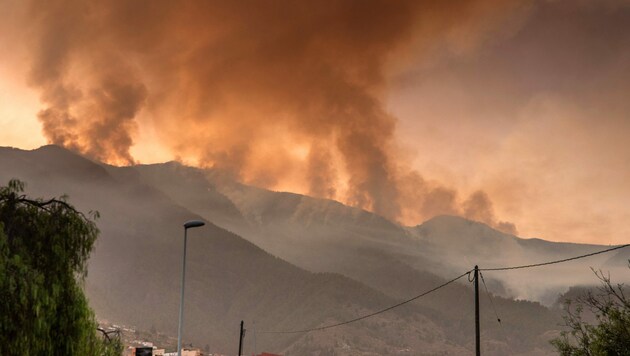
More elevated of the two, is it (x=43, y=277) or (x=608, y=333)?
(x=43, y=277)

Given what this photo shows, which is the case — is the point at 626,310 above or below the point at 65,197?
below

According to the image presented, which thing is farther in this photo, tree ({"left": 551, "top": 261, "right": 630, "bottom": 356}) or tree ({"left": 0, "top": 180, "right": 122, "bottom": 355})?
tree ({"left": 551, "top": 261, "right": 630, "bottom": 356})

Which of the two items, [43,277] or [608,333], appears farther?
[608,333]

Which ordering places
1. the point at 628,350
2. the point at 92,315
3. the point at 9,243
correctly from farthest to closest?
the point at 628,350, the point at 92,315, the point at 9,243

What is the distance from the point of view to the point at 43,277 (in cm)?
2267

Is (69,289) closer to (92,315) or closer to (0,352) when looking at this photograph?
(92,315)

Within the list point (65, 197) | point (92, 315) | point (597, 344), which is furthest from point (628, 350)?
point (65, 197)

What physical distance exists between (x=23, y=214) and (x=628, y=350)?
31.4m

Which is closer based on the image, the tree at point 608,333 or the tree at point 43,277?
the tree at point 43,277

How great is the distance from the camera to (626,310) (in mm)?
36875

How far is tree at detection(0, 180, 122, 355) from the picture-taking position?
21375 millimetres

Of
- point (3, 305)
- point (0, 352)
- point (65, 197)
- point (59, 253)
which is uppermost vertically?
point (65, 197)

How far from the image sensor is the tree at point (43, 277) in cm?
2138

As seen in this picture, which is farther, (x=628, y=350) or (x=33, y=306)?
(x=628, y=350)
